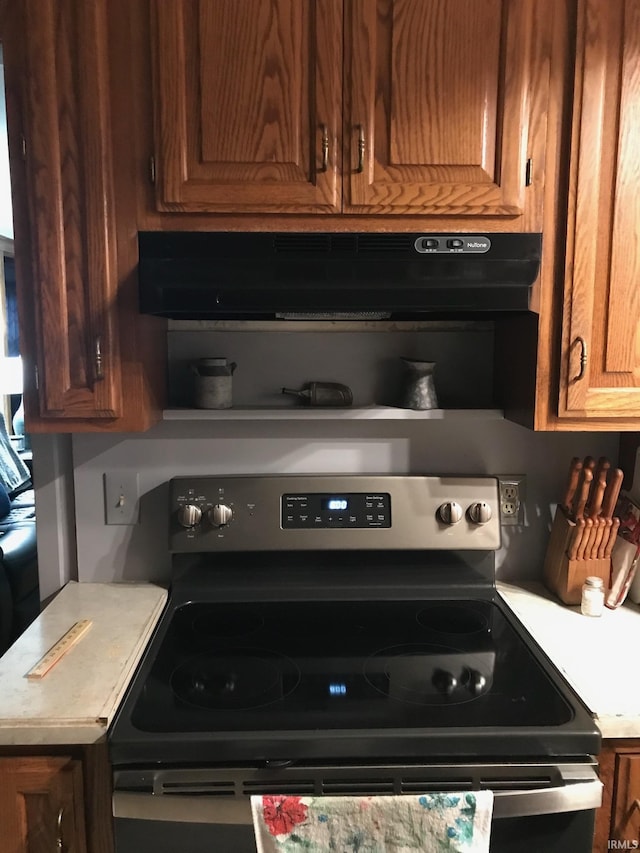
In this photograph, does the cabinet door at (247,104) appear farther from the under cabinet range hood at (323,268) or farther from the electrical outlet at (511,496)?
the electrical outlet at (511,496)

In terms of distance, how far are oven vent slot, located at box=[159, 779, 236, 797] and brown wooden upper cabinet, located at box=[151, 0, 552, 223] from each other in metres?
0.99

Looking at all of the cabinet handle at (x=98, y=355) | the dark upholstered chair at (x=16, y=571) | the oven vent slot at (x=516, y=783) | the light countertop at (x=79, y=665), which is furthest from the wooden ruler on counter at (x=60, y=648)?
the dark upholstered chair at (x=16, y=571)

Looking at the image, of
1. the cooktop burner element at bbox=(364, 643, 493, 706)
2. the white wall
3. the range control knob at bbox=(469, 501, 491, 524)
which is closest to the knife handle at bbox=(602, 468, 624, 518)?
the white wall

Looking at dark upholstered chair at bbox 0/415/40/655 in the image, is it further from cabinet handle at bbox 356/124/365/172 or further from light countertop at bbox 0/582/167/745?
cabinet handle at bbox 356/124/365/172

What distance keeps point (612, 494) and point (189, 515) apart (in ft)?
3.11

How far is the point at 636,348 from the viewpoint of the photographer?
1.39 metres

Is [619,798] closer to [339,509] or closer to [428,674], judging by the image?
[428,674]

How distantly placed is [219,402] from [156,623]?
1.63ft

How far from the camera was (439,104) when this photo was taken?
4.41ft

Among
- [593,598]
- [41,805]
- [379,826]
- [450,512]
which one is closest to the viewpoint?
[379,826]

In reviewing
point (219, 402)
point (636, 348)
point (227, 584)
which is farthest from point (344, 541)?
point (636, 348)

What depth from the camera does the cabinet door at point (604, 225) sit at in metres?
1.33

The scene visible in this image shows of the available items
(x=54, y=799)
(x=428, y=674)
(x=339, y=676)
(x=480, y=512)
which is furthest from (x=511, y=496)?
(x=54, y=799)

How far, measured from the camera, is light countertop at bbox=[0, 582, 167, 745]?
1148mm
